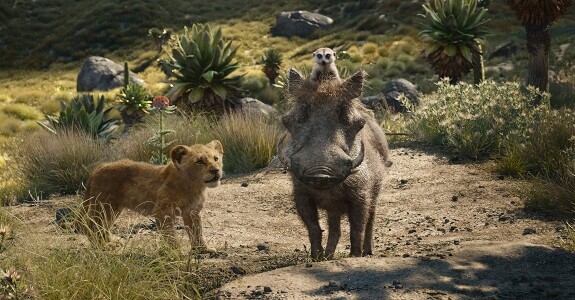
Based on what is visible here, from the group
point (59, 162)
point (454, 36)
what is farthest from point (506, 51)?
point (59, 162)

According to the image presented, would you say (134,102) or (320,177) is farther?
(134,102)

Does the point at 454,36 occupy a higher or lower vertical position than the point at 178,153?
lower

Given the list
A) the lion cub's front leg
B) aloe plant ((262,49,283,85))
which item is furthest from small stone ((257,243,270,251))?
aloe plant ((262,49,283,85))

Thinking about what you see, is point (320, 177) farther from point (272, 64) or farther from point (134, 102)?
point (272, 64)

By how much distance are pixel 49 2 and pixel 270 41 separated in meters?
21.5

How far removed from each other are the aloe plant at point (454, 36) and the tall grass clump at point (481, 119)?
15.9 ft

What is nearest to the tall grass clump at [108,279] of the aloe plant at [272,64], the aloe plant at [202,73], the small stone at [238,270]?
the small stone at [238,270]

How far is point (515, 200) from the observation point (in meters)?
9.36

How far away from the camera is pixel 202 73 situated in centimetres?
1516

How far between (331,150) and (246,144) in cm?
719

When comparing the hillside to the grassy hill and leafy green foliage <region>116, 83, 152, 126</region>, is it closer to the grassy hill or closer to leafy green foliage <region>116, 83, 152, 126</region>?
the grassy hill

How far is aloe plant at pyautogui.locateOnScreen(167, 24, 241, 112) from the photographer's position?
595 inches

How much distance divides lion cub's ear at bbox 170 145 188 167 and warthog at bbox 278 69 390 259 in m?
1.24

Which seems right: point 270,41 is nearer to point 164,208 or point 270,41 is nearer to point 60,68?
point 60,68
